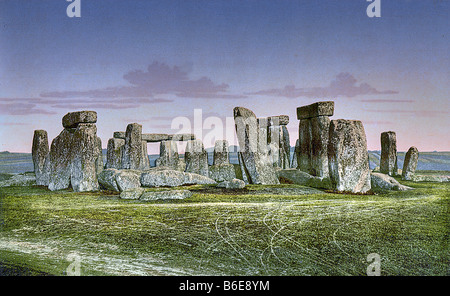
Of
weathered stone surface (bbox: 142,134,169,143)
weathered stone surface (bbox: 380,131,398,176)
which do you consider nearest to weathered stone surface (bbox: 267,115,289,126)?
weathered stone surface (bbox: 380,131,398,176)

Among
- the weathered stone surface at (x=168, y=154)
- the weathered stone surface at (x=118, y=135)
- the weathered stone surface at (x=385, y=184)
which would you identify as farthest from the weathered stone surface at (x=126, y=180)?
the weathered stone surface at (x=118, y=135)

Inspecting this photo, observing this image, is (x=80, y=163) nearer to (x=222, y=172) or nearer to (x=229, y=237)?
(x=222, y=172)

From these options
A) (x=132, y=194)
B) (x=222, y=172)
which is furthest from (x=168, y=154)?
(x=132, y=194)

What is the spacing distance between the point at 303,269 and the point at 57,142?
11.8 metres

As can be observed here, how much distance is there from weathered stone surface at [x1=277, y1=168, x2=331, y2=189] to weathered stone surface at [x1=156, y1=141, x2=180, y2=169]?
7.93 metres

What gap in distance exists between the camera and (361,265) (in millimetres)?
4230

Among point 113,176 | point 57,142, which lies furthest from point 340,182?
point 57,142

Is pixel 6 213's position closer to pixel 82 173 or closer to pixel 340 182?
pixel 82 173

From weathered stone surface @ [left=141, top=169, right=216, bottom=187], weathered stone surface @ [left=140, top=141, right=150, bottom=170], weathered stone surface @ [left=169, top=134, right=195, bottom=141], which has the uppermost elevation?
weathered stone surface @ [left=169, top=134, right=195, bottom=141]

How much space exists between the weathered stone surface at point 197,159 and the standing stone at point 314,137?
4.56 metres

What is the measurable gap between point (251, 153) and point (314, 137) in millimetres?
4311

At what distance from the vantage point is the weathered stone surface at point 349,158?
1110 centimetres

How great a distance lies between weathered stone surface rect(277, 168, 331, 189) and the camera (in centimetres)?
1227

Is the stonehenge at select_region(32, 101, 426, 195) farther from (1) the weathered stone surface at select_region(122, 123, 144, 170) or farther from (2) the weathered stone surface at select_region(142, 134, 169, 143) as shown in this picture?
(2) the weathered stone surface at select_region(142, 134, 169, 143)
